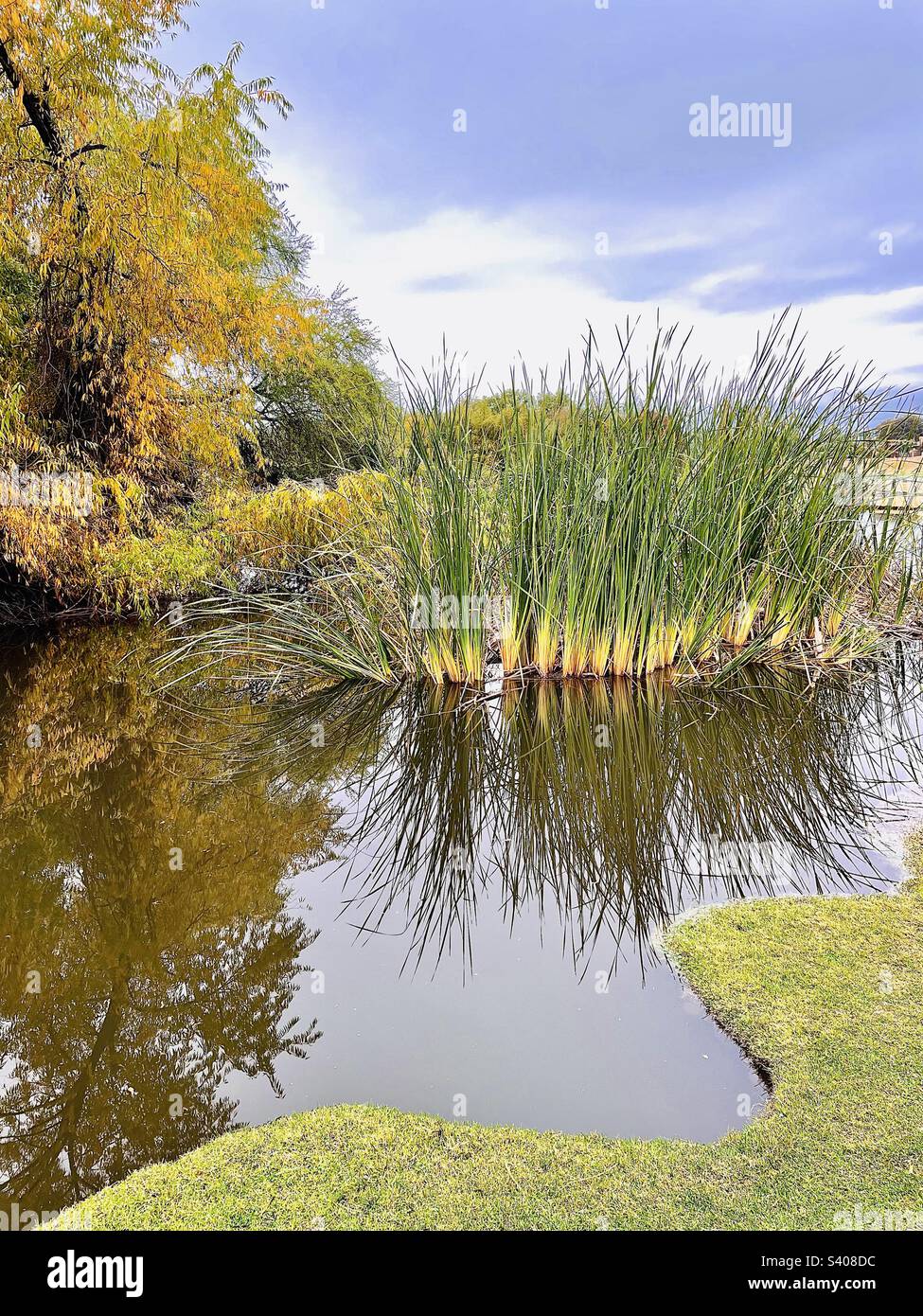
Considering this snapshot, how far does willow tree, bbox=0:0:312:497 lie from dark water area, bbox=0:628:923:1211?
3123mm

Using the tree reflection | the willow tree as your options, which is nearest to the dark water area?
the tree reflection

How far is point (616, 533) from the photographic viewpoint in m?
3.31

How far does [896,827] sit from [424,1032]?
1.60 metres

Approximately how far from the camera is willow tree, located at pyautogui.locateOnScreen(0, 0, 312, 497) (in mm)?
5234

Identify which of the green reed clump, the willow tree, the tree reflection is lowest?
the tree reflection

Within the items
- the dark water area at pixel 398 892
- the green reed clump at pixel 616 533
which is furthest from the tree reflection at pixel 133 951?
the green reed clump at pixel 616 533

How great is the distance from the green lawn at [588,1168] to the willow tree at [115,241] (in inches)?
199

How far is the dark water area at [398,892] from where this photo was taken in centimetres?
130

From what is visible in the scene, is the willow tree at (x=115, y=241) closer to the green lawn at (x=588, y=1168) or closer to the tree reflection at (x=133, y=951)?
the tree reflection at (x=133, y=951)

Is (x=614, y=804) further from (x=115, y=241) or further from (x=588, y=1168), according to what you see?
(x=115, y=241)

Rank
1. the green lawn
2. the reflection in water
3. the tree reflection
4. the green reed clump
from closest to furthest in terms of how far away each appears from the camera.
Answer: the green lawn < the tree reflection < the reflection in water < the green reed clump

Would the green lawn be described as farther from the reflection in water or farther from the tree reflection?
Answer: the reflection in water

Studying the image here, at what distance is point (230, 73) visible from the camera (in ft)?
20.8

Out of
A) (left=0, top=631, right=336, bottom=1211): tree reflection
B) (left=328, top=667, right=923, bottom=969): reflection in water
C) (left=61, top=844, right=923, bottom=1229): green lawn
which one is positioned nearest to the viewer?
(left=61, top=844, right=923, bottom=1229): green lawn
